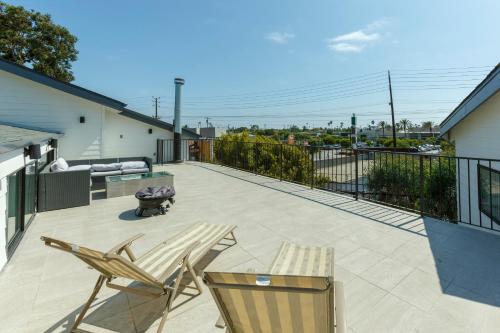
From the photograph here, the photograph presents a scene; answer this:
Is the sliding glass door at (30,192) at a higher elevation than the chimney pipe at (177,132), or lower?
lower

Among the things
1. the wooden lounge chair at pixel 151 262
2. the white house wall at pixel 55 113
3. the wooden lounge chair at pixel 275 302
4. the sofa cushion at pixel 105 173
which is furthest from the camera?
the white house wall at pixel 55 113

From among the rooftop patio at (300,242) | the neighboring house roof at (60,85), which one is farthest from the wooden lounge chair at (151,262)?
the neighboring house roof at (60,85)

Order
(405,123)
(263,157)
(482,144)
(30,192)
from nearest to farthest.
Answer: (30,192) → (482,144) → (263,157) → (405,123)

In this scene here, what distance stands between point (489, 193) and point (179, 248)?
6289 mm

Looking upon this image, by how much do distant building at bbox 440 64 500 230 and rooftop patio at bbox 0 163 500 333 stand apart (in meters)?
1.39

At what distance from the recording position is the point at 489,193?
5.14m

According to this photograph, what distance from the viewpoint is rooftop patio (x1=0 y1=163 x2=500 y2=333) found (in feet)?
6.95

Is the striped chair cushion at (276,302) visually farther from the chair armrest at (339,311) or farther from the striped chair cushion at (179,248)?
the striped chair cushion at (179,248)

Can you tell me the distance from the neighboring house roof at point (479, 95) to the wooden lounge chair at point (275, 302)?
14.8 ft

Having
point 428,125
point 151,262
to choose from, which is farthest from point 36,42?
point 428,125

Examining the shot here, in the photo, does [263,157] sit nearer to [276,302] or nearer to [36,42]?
[276,302]

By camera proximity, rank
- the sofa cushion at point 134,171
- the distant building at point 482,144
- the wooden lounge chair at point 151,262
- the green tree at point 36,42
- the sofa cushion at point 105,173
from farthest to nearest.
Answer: the green tree at point 36,42
the sofa cushion at point 134,171
the sofa cushion at point 105,173
the distant building at point 482,144
the wooden lounge chair at point 151,262

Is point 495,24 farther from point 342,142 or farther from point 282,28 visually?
point 342,142

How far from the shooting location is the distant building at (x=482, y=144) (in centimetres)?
421
